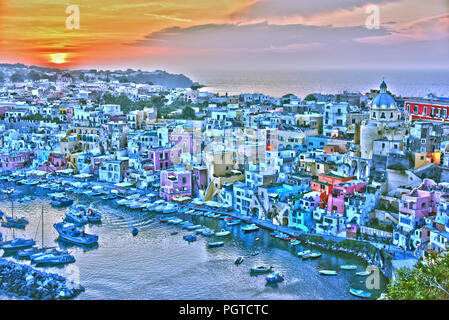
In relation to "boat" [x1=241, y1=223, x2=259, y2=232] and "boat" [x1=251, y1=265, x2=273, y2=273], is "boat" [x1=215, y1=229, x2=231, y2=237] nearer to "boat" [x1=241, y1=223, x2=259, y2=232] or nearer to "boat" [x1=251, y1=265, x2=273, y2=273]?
"boat" [x1=241, y1=223, x2=259, y2=232]

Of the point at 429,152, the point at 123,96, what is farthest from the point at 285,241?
the point at 123,96

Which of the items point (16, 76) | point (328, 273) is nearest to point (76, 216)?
point (328, 273)

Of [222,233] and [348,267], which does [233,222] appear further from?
[348,267]

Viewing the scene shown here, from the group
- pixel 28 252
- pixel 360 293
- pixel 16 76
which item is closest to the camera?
pixel 360 293

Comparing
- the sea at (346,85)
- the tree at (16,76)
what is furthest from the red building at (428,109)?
the tree at (16,76)

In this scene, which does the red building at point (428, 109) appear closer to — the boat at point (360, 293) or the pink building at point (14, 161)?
the boat at point (360, 293)
